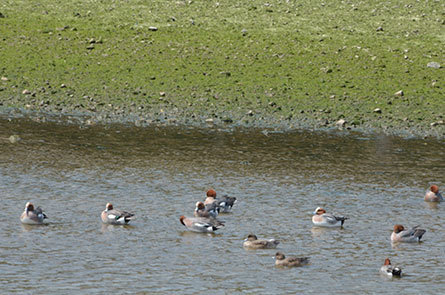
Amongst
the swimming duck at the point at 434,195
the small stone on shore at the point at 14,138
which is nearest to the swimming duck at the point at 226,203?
the swimming duck at the point at 434,195

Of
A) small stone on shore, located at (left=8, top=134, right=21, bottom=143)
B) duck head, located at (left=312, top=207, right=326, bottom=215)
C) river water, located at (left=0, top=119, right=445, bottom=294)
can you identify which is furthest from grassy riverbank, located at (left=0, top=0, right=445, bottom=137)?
duck head, located at (left=312, top=207, right=326, bottom=215)

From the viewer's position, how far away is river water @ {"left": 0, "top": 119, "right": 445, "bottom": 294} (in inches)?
760

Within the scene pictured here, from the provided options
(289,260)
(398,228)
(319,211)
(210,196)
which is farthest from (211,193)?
(289,260)

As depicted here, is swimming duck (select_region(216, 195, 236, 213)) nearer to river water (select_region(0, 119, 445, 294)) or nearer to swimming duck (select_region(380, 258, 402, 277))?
river water (select_region(0, 119, 445, 294))

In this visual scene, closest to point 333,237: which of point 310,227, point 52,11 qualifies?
point 310,227

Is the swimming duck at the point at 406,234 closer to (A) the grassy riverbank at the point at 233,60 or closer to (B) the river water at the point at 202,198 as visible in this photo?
(B) the river water at the point at 202,198

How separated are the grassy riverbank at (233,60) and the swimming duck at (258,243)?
15218 mm

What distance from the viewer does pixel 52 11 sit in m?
46.9

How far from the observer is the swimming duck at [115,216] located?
23297mm

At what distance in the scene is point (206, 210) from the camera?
80.3 ft

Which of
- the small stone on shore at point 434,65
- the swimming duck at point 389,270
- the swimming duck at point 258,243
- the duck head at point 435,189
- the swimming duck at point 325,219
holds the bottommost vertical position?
the swimming duck at point 389,270

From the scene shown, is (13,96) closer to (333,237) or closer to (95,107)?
(95,107)

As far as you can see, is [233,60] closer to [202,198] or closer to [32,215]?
[202,198]

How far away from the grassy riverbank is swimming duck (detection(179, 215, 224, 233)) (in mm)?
13541
